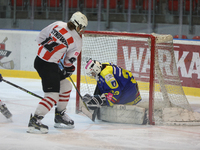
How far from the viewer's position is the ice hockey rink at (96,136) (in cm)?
269

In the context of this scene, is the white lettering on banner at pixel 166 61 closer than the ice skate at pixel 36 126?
No

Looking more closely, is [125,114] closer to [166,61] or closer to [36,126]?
[166,61]

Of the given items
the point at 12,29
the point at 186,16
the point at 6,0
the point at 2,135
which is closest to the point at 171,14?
the point at 186,16

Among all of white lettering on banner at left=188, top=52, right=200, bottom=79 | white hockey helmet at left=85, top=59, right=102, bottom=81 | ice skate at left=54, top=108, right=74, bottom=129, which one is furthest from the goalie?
white lettering on banner at left=188, top=52, right=200, bottom=79

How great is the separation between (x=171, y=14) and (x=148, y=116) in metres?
3.87

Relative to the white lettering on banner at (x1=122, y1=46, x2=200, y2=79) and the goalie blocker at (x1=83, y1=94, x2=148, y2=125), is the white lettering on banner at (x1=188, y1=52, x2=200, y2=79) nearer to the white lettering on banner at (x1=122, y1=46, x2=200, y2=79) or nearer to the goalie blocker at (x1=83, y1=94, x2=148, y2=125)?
the white lettering on banner at (x1=122, y1=46, x2=200, y2=79)

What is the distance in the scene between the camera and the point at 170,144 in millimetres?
2818

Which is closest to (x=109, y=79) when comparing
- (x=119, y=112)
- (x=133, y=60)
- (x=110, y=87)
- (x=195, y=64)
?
(x=110, y=87)

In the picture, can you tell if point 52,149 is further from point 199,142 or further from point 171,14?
point 171,14

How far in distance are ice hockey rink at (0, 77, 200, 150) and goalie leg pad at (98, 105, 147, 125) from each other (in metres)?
0.08

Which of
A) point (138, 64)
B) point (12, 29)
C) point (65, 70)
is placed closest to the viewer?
point (65, 70)

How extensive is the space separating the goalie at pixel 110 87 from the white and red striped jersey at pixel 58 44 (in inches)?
19.0

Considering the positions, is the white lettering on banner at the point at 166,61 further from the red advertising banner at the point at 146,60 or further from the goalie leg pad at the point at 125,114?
the red advertising banner at the point at 146,60

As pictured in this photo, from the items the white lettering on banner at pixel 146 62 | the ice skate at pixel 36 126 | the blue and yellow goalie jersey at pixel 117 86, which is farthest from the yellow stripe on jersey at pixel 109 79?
the white lettering on banner at pixel 146 62
